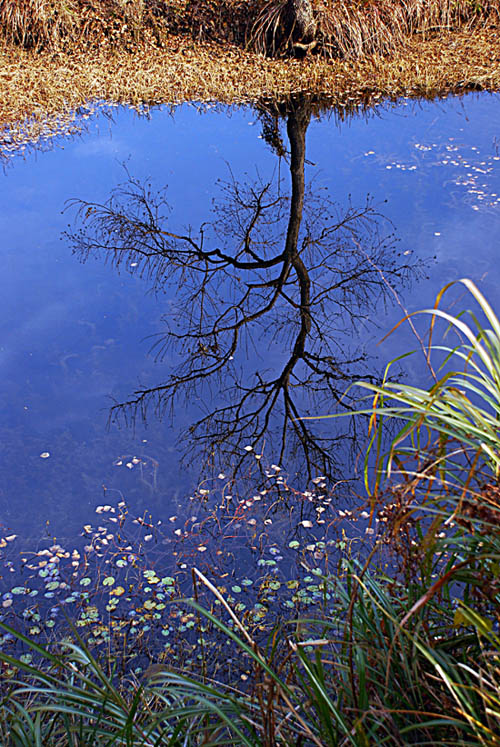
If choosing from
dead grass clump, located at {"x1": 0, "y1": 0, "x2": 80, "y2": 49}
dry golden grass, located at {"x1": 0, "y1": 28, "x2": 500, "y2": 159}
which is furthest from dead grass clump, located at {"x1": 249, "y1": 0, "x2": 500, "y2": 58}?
dead grass clump, located at {"x1": 0, "y1": 0, "x2": 80, "y2": 49}

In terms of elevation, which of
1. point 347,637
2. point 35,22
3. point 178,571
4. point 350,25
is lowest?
point 178,571

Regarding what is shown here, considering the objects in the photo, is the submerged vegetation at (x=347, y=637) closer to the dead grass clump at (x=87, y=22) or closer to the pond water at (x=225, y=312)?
the pond water at (x=225, y=312)

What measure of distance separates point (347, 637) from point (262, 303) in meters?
3.18

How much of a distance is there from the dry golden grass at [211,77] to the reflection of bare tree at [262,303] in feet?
7.85

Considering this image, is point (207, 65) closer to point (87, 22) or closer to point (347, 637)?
point (87, 22)

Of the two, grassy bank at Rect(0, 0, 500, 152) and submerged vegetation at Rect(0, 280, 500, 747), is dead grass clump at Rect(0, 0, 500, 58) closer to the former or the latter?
grassy bank at Rect(0, 0, 500, 152)

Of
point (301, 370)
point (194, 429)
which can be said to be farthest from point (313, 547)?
point (301, 370)

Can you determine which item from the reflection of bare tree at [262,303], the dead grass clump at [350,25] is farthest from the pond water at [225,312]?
the dead grass clump at [350,25]

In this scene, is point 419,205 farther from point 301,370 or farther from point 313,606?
point 313,606

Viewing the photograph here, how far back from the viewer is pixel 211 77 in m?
8.59

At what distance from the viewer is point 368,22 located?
9047mm

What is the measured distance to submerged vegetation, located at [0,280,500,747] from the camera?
1.43 metres

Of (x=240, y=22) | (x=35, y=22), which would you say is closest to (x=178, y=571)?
(x=35, y=22)

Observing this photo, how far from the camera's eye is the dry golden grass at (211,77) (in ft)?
26.6
